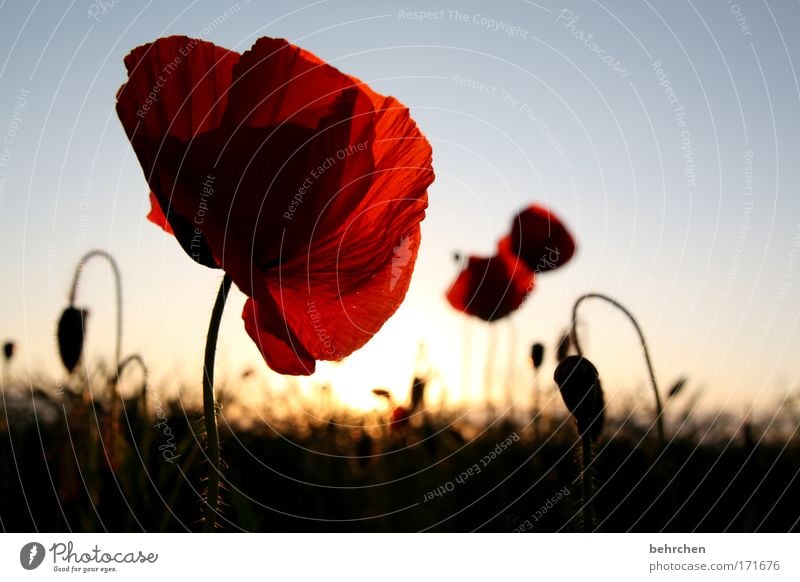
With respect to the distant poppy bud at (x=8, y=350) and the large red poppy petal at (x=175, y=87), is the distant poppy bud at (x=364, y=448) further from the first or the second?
the large red poppy petal at (x=175, y=87)

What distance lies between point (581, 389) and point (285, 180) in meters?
0.33

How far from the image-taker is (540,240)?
4.57 ft

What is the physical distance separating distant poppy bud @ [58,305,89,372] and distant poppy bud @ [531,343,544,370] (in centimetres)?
57

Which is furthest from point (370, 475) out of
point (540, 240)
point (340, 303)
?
point (340, 303)

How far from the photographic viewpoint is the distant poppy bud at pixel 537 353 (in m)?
1.10

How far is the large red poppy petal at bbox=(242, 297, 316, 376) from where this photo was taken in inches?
23.9

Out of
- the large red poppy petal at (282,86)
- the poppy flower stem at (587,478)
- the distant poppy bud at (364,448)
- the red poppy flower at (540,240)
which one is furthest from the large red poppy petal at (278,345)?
the distant poppy bud at (364,448)

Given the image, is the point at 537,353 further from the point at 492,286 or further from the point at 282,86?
the point at 282,86

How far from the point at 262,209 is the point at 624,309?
0.54m

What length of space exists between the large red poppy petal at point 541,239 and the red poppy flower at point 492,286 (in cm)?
3

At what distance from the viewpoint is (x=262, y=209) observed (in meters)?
0.57

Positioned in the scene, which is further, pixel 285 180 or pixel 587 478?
pixel 587 478
